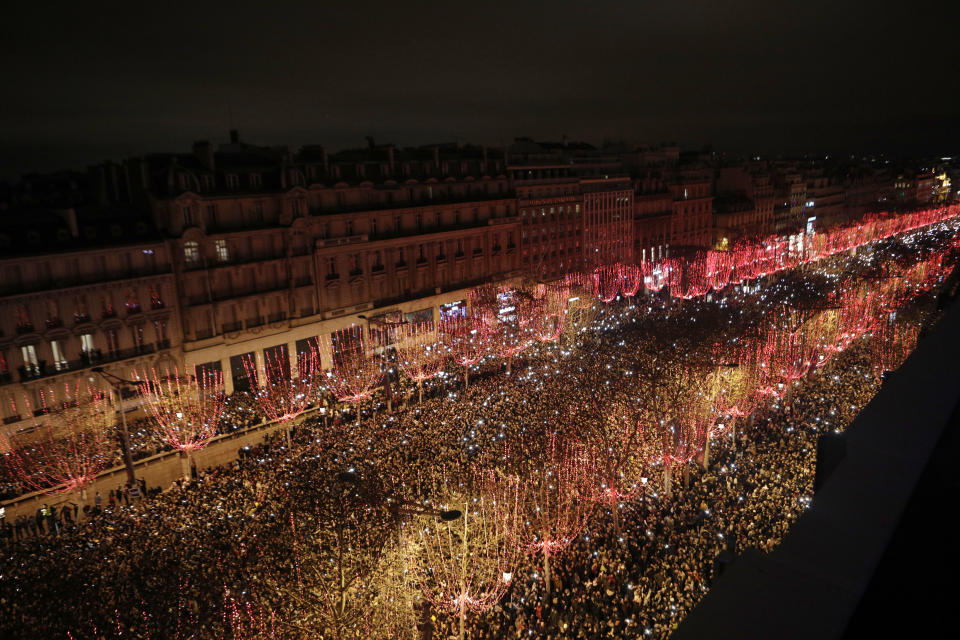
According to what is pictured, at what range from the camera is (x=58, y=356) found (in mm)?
33812

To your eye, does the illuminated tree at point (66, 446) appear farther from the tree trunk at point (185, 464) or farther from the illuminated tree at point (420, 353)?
the illuminated tree at point (420, 353)

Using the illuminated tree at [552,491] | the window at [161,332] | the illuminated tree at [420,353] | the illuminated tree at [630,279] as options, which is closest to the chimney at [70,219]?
the window at [161,332]

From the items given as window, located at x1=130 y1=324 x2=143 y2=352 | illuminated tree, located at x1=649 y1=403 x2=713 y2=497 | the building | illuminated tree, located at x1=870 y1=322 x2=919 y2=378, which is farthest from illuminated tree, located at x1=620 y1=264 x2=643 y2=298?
window, located at x1=130 y1=324 x2=143 y2=352

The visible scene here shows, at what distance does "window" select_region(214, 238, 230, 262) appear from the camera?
40969 mm

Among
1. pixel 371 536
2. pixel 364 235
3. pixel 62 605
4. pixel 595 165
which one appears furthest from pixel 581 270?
pixel 62 605

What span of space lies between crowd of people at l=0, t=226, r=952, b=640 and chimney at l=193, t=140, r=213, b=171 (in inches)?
730

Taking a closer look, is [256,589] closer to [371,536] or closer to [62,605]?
[371,536]

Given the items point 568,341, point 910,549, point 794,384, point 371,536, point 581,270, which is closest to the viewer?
point 910,549

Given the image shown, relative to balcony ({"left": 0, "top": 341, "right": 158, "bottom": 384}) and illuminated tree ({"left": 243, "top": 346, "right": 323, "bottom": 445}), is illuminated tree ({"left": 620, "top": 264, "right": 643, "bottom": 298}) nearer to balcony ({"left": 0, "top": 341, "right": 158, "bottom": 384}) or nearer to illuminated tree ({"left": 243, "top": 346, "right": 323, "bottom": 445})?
illuminated tree ({"left": 243, "top": 346, "right": 323, "bottom": 445})

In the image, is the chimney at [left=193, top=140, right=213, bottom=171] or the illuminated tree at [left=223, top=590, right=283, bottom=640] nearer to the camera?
the illuminated tree at [left=223, top=590, right=283, bottom=640]

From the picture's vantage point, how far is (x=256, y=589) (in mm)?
17031

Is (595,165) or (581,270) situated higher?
(595,165)

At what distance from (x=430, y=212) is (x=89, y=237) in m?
27.6

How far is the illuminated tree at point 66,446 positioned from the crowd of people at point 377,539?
67.8 inches
